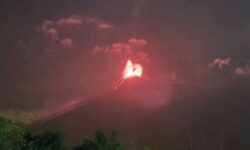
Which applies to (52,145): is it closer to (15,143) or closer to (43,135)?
(43,135)

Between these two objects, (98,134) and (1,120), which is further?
(98,134)

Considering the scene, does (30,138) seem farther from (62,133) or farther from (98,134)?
(98,134)

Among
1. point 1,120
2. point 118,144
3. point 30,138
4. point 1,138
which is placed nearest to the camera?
point 1,138

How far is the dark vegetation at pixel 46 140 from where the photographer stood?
73.1 m

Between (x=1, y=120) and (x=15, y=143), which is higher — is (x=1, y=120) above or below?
above

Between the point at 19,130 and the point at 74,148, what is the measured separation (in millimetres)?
15682

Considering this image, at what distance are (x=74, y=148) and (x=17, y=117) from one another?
14642mm

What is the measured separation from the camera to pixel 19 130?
241 ft

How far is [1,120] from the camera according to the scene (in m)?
79.5

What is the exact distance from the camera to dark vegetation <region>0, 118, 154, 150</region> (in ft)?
240

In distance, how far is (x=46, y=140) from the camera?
8688 cm

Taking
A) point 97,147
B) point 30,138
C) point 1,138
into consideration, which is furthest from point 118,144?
point 1,138

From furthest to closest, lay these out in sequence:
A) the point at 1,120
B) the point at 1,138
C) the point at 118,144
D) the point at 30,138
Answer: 1. the point at 30,138
2. the point at 118,144
3. the point at 1,120
4. the point at 1,138

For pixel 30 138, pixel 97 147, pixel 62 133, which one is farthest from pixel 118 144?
pixel 30 138
